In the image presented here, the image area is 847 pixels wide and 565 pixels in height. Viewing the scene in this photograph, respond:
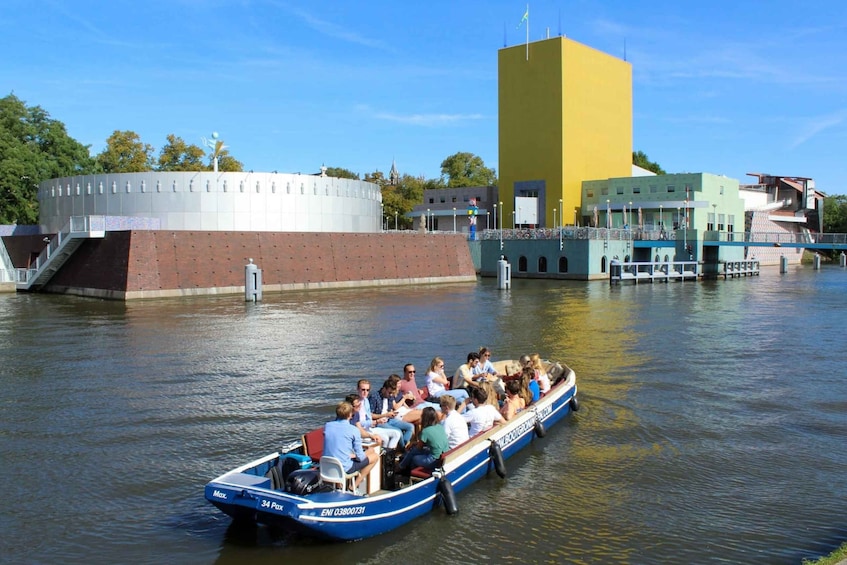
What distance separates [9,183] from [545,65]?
2081 inches

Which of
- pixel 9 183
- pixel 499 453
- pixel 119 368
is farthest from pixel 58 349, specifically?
pixel 9 183

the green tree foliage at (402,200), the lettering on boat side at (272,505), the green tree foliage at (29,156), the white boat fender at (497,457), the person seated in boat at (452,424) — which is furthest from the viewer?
the green tree foliage at (402,200)

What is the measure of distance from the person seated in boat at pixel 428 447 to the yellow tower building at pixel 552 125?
6630 cm

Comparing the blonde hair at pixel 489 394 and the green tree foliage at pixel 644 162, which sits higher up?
the green tree foliage at pixel 644 162

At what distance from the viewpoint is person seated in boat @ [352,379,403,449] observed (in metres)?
11.8

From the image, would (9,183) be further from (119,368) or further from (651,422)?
(651,422)

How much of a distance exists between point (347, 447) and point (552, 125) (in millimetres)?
73242

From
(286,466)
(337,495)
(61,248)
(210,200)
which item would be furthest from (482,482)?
(61,248)

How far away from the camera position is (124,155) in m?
82.8

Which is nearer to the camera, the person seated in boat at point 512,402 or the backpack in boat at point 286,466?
the backpack in boat at point 286,466

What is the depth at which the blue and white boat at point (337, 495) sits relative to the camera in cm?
960

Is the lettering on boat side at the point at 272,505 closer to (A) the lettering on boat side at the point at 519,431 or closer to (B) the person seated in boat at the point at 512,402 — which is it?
(A) the lettering on boat side at the point at 519,431

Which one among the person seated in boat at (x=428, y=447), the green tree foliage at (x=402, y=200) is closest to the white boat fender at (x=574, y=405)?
the person seated in boat at (x=428, y=447)

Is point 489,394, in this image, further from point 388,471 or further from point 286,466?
point 286,466
